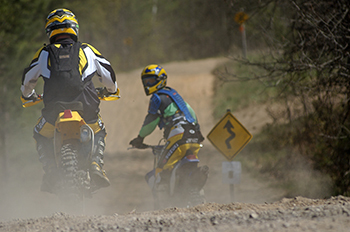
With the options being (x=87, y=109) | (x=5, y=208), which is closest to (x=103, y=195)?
(x=5, y=208)

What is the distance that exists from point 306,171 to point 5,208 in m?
6.78

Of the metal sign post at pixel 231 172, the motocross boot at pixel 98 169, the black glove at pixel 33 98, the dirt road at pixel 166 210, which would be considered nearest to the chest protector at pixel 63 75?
the black glove at pixel 33 98

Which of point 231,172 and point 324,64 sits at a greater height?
point 324,64

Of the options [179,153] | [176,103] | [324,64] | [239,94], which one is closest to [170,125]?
[176,103]

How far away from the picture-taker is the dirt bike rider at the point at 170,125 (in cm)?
679

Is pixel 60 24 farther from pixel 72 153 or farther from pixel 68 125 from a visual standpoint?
pixel 72 153

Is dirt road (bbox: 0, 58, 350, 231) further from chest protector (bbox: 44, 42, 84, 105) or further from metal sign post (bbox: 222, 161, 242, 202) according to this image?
chest protector (bbox: 44, 42, 84, 105)

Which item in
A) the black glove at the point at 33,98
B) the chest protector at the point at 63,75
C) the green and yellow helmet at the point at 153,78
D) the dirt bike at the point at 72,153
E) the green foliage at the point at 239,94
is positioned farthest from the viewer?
the green foliage at the point at 239,94

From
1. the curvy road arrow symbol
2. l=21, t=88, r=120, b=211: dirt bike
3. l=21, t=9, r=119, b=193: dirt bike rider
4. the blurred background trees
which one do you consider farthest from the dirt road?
the blurred background trees

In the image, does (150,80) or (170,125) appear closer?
(170,125)

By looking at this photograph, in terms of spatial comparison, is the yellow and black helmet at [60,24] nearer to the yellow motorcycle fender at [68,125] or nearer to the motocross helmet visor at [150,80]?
the yellow motorcycle fender at [68,125]

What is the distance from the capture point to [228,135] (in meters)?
7.91

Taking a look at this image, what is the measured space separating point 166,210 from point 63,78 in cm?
183

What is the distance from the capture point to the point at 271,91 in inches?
803
